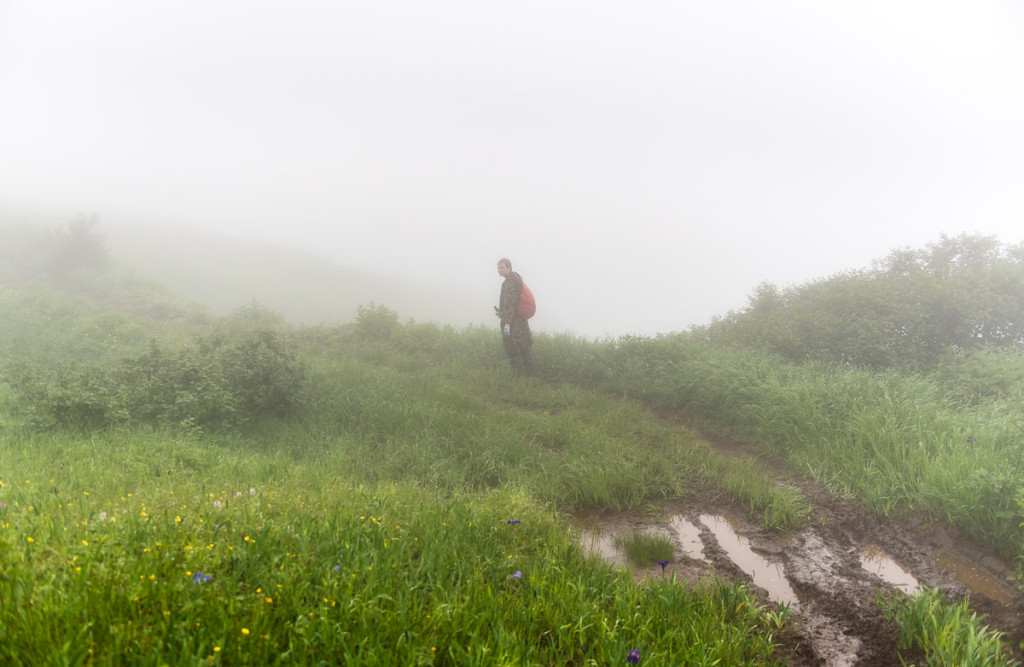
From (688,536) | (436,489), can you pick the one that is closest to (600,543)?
(688,536)

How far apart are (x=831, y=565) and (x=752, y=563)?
2.07ft

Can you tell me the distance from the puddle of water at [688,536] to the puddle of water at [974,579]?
1.90 meters

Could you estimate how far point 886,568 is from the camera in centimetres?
414

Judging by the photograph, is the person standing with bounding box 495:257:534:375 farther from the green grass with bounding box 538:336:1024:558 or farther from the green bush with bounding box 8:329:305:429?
the green bush with bounding box 8:329:305:429

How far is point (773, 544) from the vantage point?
455 cm

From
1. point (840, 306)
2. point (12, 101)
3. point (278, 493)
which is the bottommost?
point (278, 493)

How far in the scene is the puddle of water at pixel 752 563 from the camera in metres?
3.79

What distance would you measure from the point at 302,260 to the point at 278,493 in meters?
46.3

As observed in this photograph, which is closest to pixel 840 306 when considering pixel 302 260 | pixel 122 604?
pixel 122 604

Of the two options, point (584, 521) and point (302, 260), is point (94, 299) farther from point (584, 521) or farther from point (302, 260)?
point (302, 260)

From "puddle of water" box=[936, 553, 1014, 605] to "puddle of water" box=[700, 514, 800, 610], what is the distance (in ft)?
4.32

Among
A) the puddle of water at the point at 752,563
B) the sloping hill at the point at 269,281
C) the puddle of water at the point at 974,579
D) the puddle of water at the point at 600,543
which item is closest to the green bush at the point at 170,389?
the puddle of water at the point at 600,543

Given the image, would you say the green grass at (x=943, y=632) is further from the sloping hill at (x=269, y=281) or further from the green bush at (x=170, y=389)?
the sloping hill at (x=269, y=281)

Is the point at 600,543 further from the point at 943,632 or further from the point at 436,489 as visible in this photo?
the point at 943,632
